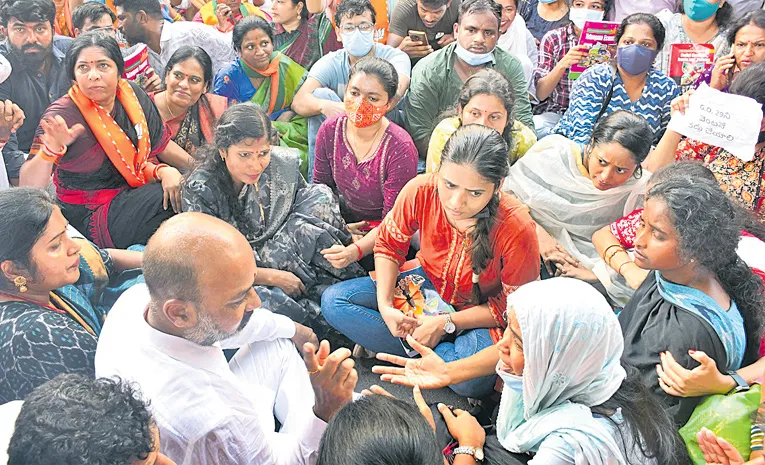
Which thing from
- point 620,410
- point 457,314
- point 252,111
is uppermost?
point 252,111

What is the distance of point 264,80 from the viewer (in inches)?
167

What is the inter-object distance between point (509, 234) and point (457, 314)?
0.41 m

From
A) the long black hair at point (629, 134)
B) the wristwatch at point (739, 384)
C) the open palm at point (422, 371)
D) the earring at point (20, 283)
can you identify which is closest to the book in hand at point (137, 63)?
the earring at point (20, 283)

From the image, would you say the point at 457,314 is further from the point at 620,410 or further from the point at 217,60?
the point at 217,60

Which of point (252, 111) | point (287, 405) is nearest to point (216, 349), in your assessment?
point (287, 405)

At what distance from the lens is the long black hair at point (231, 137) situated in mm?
2904

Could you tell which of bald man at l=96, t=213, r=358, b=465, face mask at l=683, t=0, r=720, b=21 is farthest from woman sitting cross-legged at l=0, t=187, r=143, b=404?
face mask at l=683, t=0, r=720, b=21

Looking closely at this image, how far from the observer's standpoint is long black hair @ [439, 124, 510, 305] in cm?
243

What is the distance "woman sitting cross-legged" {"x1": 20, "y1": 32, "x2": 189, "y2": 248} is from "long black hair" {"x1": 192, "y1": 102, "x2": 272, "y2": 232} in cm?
32

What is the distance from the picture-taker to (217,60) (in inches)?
178

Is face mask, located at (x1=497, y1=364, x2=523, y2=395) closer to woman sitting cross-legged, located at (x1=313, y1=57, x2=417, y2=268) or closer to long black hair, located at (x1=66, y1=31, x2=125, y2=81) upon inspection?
woman sitting cross-legged, located at (x1=313, y1=57, x2=417, y2=268)

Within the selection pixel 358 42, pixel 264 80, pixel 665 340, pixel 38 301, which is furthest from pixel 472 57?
pixel 38 301

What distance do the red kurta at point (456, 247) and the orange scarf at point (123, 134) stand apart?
1397 millimetres

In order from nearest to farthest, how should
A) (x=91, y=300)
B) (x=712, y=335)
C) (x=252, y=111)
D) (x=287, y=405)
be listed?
1. (x=712, y=335)
2. (x=287, y=405)
3. (x=91, y=300)
4. (x=252, y=111)
